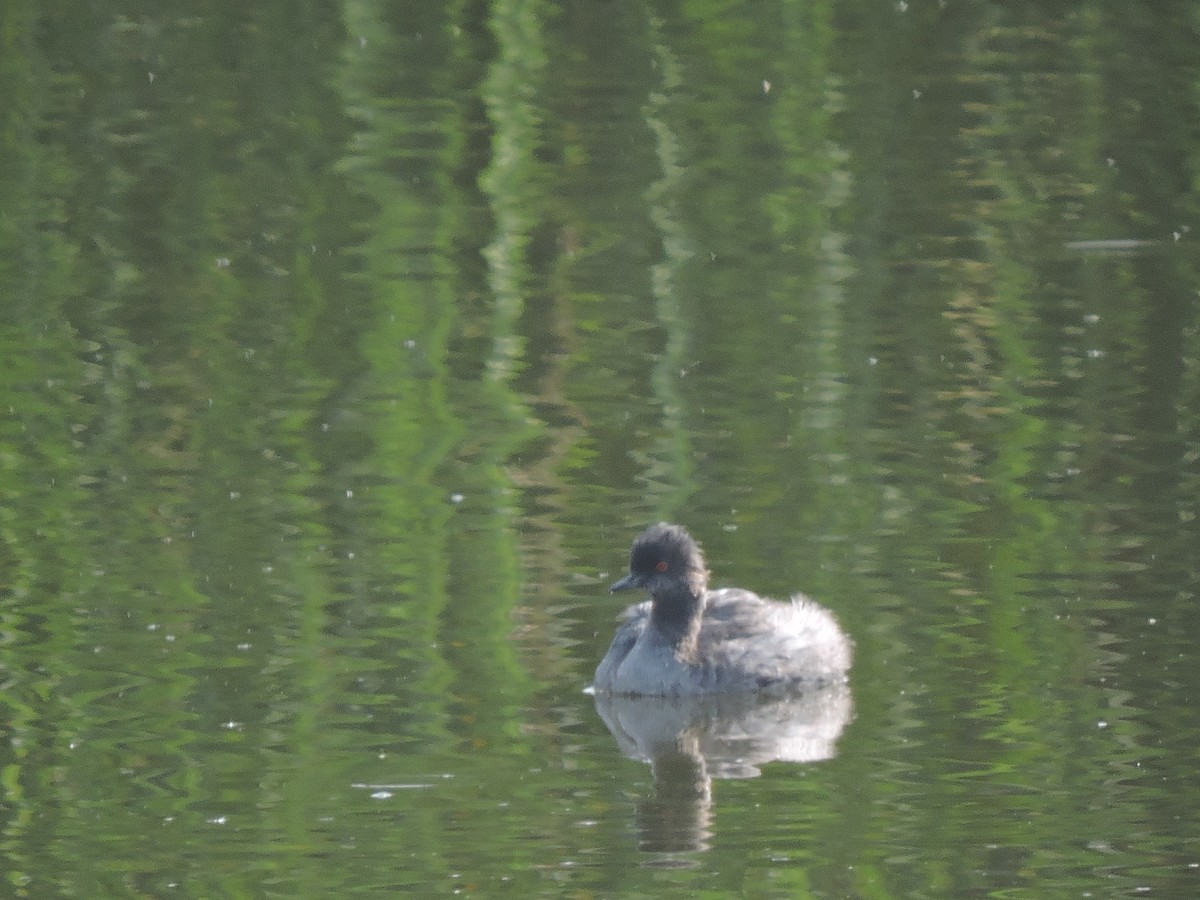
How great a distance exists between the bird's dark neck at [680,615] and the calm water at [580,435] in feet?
0.98

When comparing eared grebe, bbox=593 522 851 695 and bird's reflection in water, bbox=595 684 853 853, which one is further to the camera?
eared grebe, bbox=593 522 851 695

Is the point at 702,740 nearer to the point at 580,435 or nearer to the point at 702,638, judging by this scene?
the point at 702,638

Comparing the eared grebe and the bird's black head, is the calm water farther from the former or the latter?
the bird's black head

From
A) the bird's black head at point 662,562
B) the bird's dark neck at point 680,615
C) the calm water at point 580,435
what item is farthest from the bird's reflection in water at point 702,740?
the bird's black head at point 662,562

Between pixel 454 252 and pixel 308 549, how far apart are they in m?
5.54

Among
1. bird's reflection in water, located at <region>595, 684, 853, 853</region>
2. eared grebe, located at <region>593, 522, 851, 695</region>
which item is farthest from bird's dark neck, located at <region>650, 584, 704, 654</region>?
bird's reflection in water, located at <region>595, 684, 853, 853</region>

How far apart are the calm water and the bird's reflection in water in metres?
0.03

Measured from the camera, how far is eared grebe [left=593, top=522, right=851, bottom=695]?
32.0 feet

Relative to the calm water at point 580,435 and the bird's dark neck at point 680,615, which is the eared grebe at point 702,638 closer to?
the bird's dark neck at point 680,615

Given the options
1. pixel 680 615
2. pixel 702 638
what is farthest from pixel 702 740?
pixel 680 615

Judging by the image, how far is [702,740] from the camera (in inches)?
371

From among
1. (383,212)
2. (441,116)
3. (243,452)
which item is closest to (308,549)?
(243,452)

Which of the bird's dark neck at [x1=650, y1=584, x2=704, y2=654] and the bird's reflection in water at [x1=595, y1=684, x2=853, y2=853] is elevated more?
the bird's dark neck at [x1=650, y1=584, x2=704, y2=654]

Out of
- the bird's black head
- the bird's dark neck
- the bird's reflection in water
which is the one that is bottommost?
the bird's reflection in water
